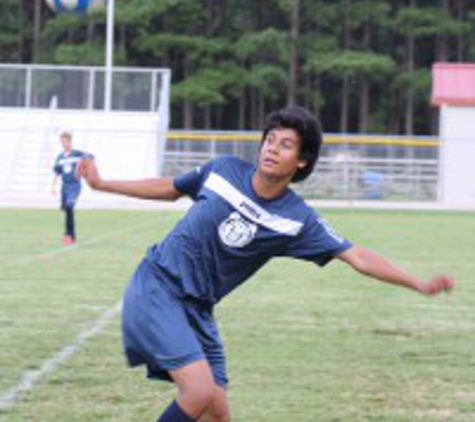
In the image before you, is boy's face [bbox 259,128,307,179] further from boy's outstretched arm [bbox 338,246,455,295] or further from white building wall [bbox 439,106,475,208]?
white building wall [bbox 439,106,475,208]

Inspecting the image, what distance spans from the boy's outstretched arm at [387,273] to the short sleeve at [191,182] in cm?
64

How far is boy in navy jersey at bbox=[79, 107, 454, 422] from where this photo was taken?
488 centimetres

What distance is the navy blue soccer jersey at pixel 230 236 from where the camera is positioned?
5.07 metres

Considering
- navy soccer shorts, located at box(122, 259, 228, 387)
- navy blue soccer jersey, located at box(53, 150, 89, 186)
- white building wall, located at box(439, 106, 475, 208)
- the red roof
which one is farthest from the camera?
the red roof

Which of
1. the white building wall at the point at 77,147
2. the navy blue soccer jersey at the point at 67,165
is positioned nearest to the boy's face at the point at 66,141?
the navy blue soccer jersey at the point at 67,165

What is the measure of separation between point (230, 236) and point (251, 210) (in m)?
0.13

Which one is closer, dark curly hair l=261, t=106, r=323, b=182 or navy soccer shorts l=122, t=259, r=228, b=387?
navy soccer shorts l=122, t=259, r=228, b=387

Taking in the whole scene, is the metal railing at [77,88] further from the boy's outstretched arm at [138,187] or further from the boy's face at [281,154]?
the boy's face at [281,154]

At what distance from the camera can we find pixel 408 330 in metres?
10.1

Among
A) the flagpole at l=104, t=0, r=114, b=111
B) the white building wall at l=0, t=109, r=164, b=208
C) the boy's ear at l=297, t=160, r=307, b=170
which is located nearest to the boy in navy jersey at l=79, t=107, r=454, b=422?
the boy's ear at l=297, t=160, r=307, b=170

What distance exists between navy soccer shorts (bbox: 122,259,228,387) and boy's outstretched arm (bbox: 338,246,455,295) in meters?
0.64

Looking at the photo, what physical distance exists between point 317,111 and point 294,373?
5613cm

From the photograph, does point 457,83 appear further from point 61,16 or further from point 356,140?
point 61,16

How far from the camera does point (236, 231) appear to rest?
201 inches
